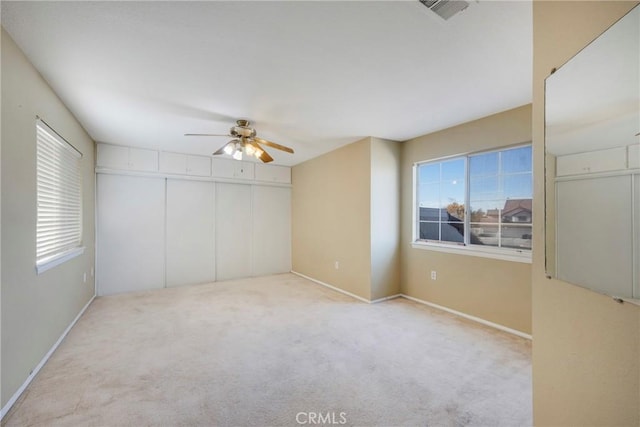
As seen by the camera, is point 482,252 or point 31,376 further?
point 482,252

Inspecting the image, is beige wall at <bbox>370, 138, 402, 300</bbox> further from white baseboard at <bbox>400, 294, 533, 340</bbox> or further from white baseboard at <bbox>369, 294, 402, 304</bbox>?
white baseboard at <bbox>400, 294, 533, 340</bbox>

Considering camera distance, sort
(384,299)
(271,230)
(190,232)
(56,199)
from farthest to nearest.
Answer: (271,230)
(190,232)
(384,299)
(56,199)

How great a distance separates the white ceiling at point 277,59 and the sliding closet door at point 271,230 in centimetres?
263

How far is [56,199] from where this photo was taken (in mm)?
2705

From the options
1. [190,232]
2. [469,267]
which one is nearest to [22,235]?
[190,232]

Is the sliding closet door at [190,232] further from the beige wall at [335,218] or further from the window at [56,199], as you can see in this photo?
the beige wall at [335,218]

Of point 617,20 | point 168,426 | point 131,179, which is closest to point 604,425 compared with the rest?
point 617,20

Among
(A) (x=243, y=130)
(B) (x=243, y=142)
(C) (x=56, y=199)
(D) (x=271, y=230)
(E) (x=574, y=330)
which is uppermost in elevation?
(A) (x=243, y=130)

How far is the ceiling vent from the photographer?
1422mm

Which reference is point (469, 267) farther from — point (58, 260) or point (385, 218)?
point (58, 260)

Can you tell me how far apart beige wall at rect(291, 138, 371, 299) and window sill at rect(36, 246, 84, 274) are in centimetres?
340

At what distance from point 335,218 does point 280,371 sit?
277cm

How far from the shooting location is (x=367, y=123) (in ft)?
10.9

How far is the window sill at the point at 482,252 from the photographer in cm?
284
